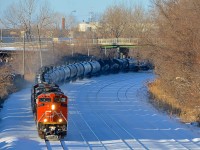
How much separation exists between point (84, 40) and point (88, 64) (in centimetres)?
3134

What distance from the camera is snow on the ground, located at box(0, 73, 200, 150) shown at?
22.2 meters

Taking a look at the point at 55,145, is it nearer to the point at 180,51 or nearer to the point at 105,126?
the point at 105,126

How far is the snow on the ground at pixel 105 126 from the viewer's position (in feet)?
72.9

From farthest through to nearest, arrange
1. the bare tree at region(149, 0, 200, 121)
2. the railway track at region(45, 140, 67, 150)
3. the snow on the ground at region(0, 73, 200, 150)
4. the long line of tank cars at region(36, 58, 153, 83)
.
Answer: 1. the long line of tank cars at region(36, 58, 153, 83)
2. the bare tree at region(149, 0, 200, 121)
3. the snow on the ground at region(0, 73, 200, 150)
4. the railway track at region(45, 140, 67, 150)

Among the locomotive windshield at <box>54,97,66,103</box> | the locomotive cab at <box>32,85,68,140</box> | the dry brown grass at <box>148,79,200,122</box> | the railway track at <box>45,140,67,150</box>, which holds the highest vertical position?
the locomotive windshield at <box>54,97,66,103</box>

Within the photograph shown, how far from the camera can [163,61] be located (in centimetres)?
4053

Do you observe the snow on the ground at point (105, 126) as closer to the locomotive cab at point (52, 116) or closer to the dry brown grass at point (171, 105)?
the locomotive cab at point (52, 116)

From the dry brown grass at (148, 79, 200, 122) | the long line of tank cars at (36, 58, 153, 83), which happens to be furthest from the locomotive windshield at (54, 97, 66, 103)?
the long line of tank cars at (36, 58, 153, 83)

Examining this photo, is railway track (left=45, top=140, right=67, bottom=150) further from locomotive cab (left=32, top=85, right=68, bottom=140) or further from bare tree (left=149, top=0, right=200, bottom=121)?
bare tree (left=149, top=0, right=200, bottom=121)

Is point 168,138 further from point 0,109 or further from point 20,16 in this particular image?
point 20,16

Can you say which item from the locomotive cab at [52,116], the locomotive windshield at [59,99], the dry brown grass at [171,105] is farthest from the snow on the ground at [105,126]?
the locomotive windshield at [59,99]

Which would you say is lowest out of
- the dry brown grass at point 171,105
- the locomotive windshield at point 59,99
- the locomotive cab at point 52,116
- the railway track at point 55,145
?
the dry brown grass at point 171,105

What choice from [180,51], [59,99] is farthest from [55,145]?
[180,51]

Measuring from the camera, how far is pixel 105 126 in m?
27.2
